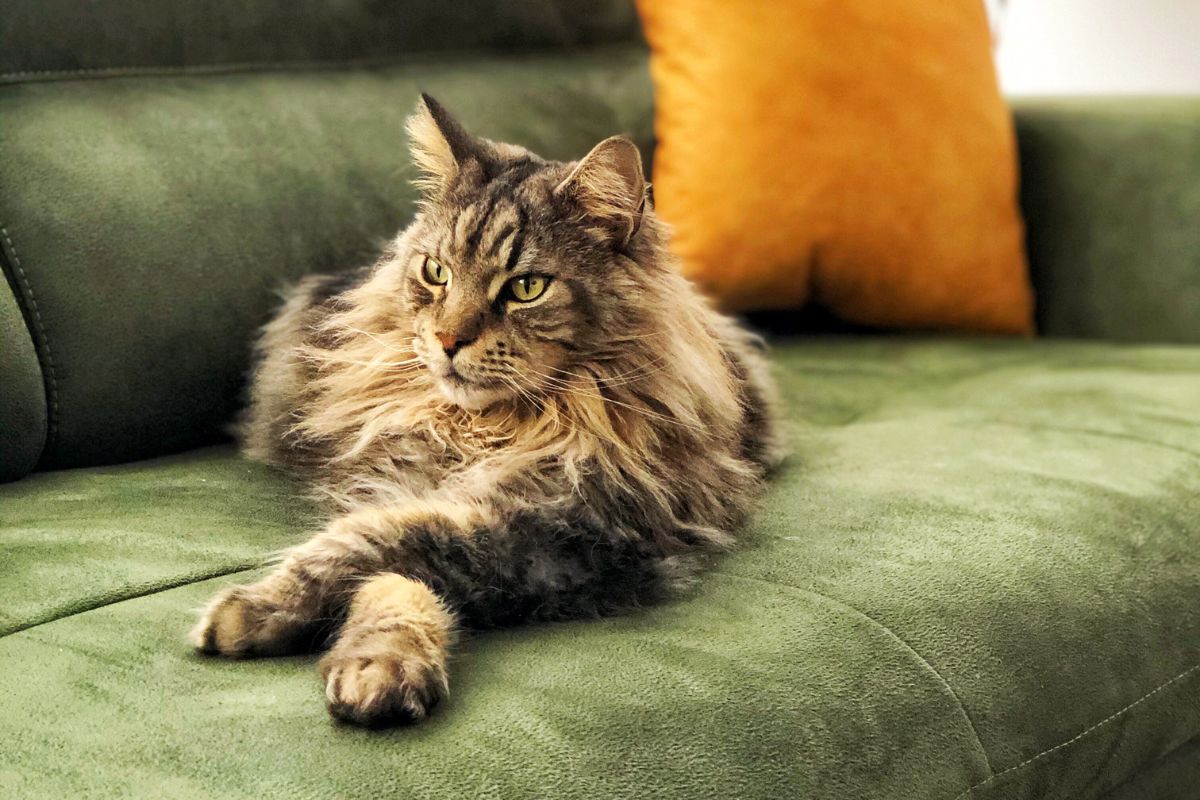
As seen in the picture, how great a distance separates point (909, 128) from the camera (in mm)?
2205

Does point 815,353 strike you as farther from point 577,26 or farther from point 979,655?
point 979,655

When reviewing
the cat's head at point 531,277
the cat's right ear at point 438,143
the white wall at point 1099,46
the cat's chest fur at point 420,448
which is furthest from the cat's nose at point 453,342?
the white wall at point 1099,46

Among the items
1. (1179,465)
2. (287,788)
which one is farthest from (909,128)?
(287,788)

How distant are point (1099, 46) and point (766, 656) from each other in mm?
2904

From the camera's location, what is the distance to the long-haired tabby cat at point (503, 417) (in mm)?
1141

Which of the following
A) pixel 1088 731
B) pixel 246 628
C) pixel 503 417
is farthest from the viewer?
pixel 503 417

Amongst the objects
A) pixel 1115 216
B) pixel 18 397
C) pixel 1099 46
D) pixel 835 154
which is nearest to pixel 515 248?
pixel 18 397

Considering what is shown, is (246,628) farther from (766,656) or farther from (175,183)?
(175,183)

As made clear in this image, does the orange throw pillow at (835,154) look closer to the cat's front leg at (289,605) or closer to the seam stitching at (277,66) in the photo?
the seam stitching at (277,66)

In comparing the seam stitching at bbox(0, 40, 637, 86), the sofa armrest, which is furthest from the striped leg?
the sofa armrest

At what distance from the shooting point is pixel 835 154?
216 centimetres

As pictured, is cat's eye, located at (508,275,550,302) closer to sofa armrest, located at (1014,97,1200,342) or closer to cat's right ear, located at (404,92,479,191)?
cat's right ear, located at (404,92,479,191)

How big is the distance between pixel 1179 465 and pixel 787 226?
77cm

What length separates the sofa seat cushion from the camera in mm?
917
